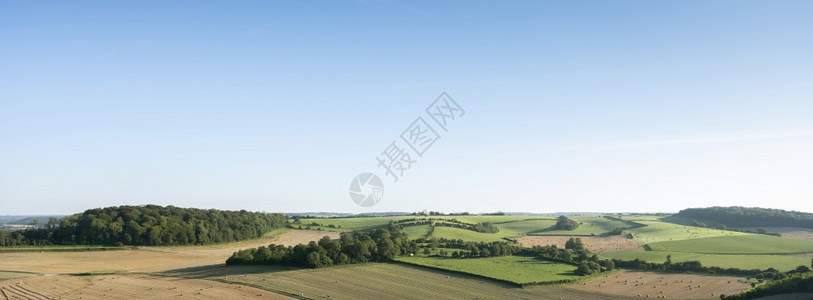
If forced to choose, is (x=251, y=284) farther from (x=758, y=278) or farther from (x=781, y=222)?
(x=781, y=222)

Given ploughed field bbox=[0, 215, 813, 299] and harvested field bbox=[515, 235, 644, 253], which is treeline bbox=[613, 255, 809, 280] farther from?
harvested field bbox=[515, 235, 644, 253]

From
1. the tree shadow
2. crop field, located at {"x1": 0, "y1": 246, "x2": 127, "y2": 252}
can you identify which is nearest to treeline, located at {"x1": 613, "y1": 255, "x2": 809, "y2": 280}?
the tree shadow

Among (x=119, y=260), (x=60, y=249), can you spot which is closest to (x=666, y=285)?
(x=119, y=260)

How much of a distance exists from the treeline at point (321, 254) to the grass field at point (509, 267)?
15.4 feet

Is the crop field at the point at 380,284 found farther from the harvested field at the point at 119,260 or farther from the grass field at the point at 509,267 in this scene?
the harvested field at the point at 119,260

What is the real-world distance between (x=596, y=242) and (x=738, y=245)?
36.1 metres

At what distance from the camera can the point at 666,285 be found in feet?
259

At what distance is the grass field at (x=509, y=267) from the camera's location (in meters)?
82.1

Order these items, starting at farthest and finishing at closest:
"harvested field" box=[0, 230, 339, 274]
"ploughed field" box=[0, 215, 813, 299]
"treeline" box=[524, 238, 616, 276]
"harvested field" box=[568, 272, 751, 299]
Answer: "harvested field" box=[0, 230, 339, 274] < "treeline" box=[524, 238, 616, 276] < "harvested field" box=[568, 272, 751, 299] < "ploughed field" box=[0, 215, 813, 299]

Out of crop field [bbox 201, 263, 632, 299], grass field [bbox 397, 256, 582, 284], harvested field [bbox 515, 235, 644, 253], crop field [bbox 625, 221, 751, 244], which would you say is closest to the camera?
crop field [bbox 201, 263, 632, 299]

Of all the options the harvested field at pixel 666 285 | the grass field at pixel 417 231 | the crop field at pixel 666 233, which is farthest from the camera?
the grass field at pixel 417 231

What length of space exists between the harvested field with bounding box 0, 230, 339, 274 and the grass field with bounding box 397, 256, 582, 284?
42.4m

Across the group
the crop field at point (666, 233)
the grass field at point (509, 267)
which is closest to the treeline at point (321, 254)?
the grass field at point (509, 267)

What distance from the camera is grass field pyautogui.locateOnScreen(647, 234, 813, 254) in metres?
120
